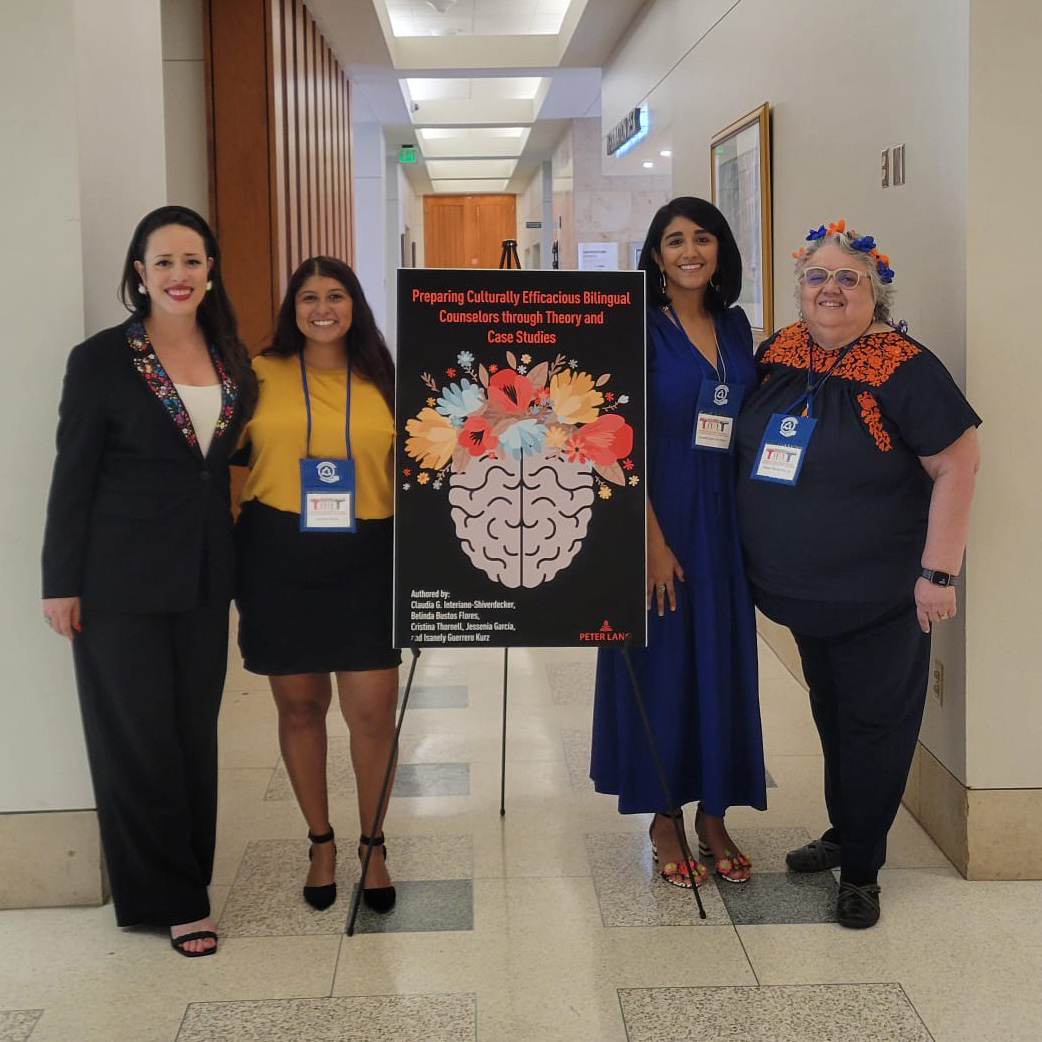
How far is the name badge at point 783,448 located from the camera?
2.68 meters

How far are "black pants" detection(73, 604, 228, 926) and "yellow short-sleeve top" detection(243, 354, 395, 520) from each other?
33cm

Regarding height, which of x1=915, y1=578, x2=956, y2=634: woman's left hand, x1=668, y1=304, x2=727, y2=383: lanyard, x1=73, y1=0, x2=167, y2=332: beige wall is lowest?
x1=915, y1=578, x2=956, y2=634: woman's left hand

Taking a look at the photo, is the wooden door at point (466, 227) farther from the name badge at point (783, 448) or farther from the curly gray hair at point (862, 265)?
the name badge at point (783, 448)

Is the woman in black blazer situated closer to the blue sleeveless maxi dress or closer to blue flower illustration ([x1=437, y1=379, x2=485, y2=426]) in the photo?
blue flower illustration ([x1=437, y1=379, x2=485, y2=426])

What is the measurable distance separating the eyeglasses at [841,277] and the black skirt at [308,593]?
113cm

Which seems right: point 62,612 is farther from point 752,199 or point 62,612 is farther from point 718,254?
point 752,199

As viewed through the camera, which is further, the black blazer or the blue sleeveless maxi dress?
the blue sleeveless maxi dress

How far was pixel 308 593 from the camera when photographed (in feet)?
8.96

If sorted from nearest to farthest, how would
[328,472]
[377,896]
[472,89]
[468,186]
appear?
[328,472], [377,896], [472,89], [468,186]

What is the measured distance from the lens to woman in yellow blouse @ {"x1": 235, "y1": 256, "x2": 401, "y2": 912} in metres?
2.66

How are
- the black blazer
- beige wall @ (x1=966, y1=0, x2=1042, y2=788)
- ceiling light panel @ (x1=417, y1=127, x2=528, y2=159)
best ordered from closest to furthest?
the black blazer → beige wall @ (x1=966, y1=0, x2=1042, y2=788) → ceiling light panel @ (x1=417, y1=127, x2=528, y2=159)

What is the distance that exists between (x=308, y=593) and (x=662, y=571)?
84cm

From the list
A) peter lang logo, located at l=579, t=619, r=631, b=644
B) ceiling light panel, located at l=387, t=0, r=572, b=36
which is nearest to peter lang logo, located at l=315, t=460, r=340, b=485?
peter lang logo, located at l=579, t=619, r=631, b=644

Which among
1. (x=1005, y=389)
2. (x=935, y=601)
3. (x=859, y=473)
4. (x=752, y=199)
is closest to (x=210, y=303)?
(x=859, y=473)
